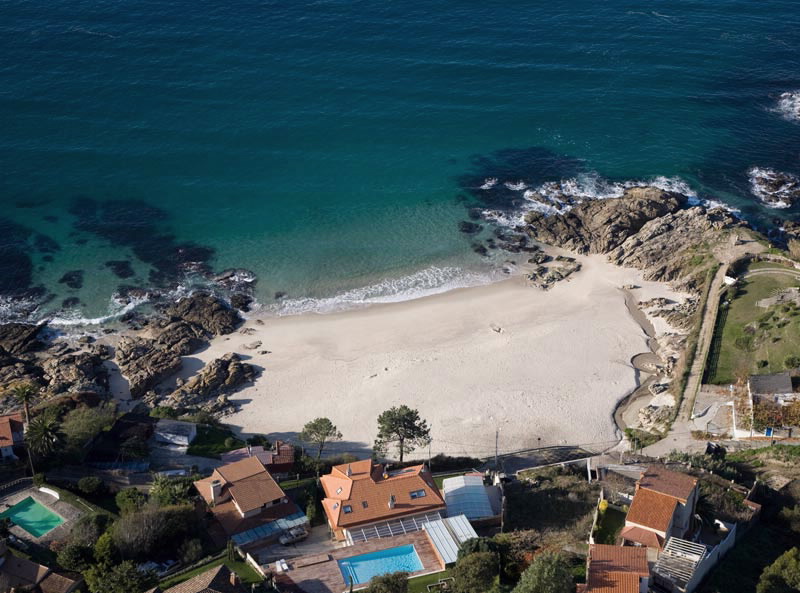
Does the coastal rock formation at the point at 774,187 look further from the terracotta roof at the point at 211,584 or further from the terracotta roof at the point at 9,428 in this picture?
A: the terracotta roof at the point at 9,428

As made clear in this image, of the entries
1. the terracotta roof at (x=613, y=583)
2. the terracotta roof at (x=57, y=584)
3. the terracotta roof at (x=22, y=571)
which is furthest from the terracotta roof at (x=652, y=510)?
the terracotta roof at (x=22, y=571)

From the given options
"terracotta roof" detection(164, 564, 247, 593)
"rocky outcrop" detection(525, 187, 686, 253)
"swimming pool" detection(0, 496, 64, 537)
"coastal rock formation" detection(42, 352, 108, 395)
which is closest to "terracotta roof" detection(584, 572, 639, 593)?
"terracotta roof" detection(164, 564, 247, 593)

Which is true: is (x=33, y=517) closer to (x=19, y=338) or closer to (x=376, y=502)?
(x=376, y=502)

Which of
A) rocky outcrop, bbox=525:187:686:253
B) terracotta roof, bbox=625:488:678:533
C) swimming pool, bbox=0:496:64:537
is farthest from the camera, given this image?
rocky outcrop, bbox=525:187:686:253

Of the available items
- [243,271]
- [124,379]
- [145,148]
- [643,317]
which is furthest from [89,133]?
[643,317]

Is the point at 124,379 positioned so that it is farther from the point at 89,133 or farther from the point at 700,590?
the point at 700,590

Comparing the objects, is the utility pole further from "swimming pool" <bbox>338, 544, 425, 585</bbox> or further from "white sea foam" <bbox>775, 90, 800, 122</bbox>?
"white sea foam" <bbox>775, 90, 800, 122</bbox>

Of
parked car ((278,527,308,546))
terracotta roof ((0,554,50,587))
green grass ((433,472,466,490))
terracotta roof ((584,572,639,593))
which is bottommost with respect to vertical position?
green grass ((433,472,466,490))
